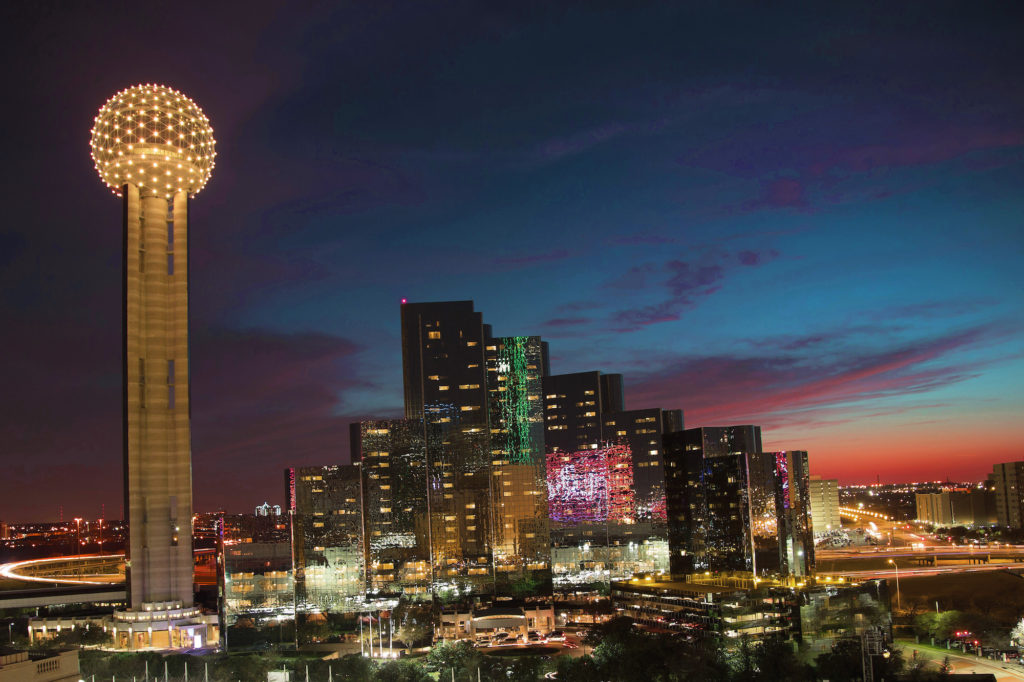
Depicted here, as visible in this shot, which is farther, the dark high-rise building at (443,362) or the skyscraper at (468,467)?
the dark high-rise building at (443,362)

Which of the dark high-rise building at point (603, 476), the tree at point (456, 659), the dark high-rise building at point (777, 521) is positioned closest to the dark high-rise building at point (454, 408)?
the dark high-rise building at point (603, 476)

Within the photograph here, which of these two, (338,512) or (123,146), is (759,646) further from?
(123,146)

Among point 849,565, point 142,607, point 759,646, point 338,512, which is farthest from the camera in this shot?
point 849,565

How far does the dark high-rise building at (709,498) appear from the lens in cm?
11556

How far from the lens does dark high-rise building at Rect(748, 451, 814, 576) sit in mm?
113000

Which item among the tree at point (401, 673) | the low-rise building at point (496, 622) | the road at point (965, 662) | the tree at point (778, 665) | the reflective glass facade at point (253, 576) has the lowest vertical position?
the road at point (965, 662)

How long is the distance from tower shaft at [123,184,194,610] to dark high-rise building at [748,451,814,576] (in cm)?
6452

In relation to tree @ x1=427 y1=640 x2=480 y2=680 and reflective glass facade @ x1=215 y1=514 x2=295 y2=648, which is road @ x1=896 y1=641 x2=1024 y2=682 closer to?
tree @ x1=427 y1=640 x2=480 y2=680

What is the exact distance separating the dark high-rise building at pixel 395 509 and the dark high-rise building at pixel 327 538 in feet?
10.8

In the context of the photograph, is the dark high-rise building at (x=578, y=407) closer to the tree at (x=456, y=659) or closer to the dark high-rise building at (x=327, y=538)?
the dark high-rise building at (x=327, y=538)

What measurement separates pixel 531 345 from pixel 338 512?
135 feet

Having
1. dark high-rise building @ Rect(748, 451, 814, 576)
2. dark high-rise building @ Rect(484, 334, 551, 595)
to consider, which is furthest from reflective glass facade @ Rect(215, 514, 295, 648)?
dark high-rise building @ Rect(748, 451, 814, 576)

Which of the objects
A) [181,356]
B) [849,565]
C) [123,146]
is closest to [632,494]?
[849,565]

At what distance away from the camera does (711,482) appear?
397ft
